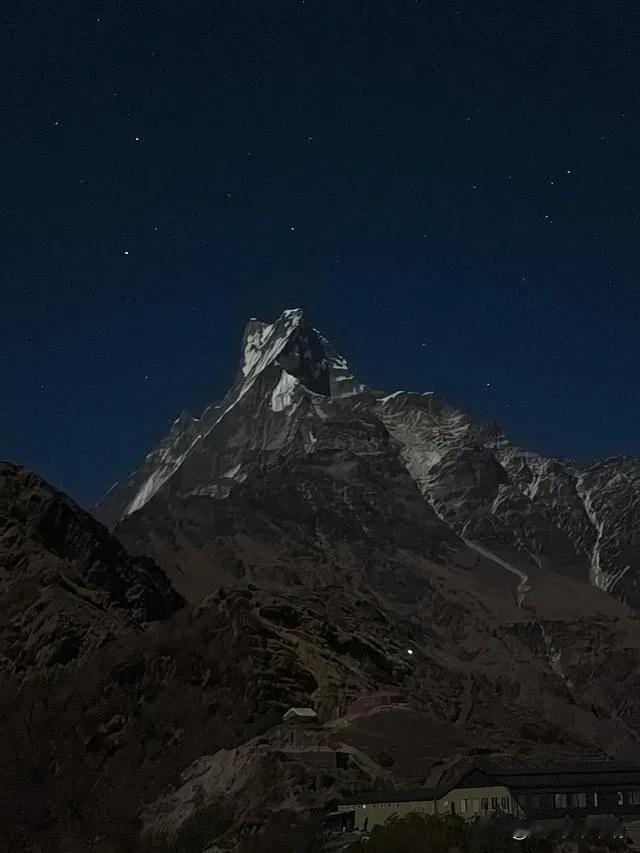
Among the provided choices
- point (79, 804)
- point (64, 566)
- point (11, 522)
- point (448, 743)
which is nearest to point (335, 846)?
point (448, 743)

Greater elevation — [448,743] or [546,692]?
[546,692]

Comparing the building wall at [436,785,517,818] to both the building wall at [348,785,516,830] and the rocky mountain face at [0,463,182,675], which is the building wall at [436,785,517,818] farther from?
the rocky mountain face at [0,463,182,675]

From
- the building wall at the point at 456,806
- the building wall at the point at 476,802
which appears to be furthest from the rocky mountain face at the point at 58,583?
the building wall at the point at 476,802

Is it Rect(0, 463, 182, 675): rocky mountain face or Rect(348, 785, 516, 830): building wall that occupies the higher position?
Rect(0, 463, 182, 675): rocky mountain face

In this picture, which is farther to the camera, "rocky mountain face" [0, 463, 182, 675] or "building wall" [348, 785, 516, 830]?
"rocky mountain face" [0, 463, 182, 675]

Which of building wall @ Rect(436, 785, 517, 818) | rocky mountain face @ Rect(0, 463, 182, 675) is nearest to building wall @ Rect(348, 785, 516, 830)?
building wall @ Rect(436, 785, 517, 818)

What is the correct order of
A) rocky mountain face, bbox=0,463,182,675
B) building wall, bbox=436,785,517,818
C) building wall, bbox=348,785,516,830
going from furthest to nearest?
rocky mountain face, bbox=0,463,182,675 → building wall, bbox=348,785,516,830 → building wall, bbox=436,785,517,818

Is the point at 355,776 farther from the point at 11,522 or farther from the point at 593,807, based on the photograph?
the point at 11,522

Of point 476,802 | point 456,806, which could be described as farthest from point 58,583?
point 476,802
